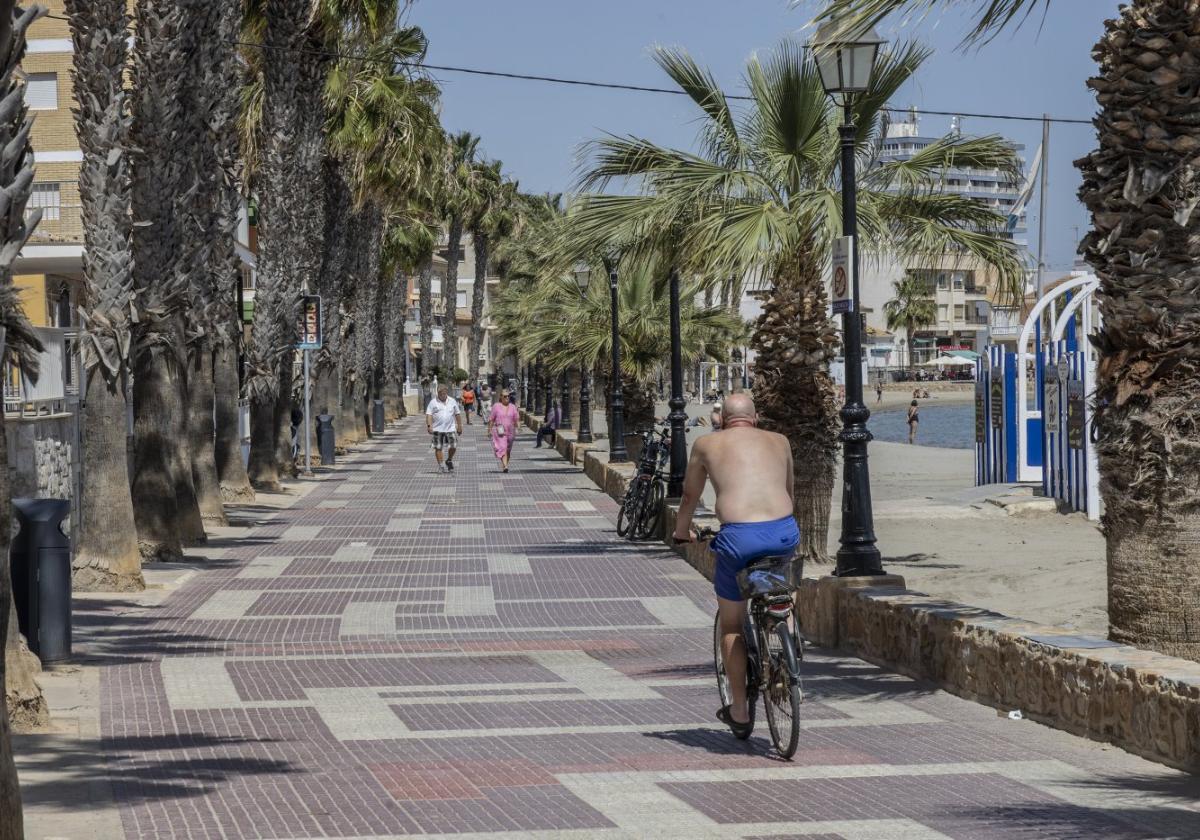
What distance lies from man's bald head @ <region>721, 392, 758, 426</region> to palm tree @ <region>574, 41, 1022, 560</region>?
7963mm

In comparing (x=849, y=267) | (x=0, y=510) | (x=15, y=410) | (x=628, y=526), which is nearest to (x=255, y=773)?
(x=0, y=510)

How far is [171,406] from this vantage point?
19469 mm

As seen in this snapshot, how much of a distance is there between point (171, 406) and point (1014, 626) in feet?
39.9

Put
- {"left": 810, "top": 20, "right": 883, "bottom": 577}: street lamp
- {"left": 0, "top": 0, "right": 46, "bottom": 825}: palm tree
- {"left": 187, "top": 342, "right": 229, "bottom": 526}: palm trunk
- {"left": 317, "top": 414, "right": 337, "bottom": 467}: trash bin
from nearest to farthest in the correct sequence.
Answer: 1. {"left": 0, "top": 0, "right": 46, "bottom": 825}: palm tree
2. {"left": 810, "top": 20, "right": 883, "bottom": 577}: street lamp
3. {"left": 187, "top": 342, "right": 229, "bottom": 526}: palm trunk
4. {"left": 317, "top": 414, "right": 337, "bottom": 467}: trash bin

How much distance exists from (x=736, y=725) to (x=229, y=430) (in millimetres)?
19780

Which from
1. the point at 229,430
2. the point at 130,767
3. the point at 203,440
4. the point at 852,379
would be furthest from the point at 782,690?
the point at 229,430

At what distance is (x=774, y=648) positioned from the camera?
27.3ft

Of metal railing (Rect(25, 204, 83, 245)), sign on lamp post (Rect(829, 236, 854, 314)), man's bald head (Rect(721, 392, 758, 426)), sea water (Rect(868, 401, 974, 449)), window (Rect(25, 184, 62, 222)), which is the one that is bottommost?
sea water (Rect(868, 401, 974, 449))

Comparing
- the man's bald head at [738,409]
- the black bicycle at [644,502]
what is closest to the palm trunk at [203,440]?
the black bicycle at [644,502]

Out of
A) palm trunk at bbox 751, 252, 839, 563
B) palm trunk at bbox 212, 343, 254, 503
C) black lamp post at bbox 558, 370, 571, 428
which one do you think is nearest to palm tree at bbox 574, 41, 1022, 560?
palm trunk at bbox 751, 252, 839, 563

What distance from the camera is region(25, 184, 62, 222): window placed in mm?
36625

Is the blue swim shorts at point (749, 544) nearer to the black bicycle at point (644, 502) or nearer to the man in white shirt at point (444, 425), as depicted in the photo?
the black bicycle at point (644, 502)

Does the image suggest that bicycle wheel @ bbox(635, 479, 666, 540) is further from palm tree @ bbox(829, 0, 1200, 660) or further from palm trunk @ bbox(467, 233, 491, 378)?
palm trunk @ bbox(467, 233, 491, 378)

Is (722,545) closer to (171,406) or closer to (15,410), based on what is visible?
(15,410)
